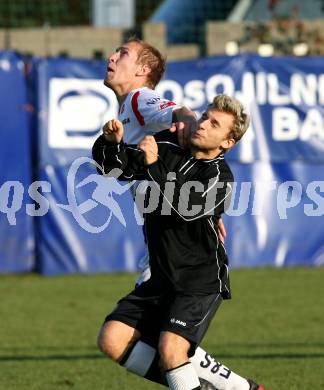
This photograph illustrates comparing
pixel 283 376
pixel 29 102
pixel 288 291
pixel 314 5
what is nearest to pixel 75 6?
pixel 314 5

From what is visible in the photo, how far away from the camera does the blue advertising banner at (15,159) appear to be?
13195 mm

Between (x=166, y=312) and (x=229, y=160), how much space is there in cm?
759

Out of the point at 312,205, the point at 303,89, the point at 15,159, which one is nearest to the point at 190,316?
the point at 15,159

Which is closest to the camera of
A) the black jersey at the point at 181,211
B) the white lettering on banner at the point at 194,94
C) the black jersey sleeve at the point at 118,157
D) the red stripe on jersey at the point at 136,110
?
the black jersey sleeve at the point at 118,157

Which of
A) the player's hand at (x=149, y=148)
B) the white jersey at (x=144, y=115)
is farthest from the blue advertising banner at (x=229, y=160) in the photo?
the player's hand at (x=149, y=148)

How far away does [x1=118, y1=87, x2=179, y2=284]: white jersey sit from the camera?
20.3ft

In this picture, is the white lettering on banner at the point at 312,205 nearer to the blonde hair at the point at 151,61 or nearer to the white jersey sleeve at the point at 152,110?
the blonde hair at the point at 151,61

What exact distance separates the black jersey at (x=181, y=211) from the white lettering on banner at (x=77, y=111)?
23.3ft

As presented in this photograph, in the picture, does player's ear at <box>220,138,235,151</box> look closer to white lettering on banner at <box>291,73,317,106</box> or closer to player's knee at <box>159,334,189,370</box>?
player's knee at <box>159,334,189,370</box>

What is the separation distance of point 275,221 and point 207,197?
7858mm

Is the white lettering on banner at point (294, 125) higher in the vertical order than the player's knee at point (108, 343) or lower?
higher

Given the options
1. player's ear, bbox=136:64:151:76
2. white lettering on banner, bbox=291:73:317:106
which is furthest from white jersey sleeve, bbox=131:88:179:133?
white lettering on banner, bbox=291:73:317:106

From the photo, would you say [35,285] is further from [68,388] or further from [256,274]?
[68,388]

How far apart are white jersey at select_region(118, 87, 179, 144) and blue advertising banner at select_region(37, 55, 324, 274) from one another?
21.3 ft
